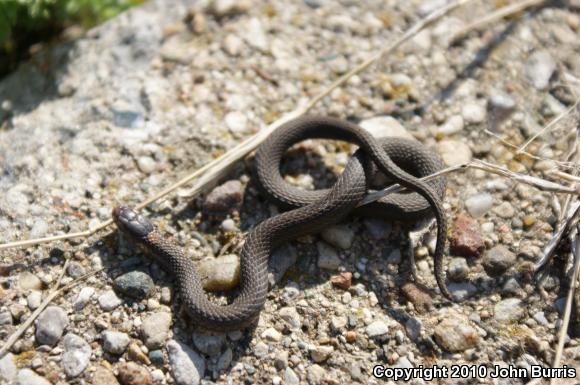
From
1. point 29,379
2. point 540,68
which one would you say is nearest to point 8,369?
point 29,379

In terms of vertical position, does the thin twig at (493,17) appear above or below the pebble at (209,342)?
above

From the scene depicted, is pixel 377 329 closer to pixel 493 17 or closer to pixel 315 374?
pixel 315 374

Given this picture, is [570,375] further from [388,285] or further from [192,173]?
[192,173]

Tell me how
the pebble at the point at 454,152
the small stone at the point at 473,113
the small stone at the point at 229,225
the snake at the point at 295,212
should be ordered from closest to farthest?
the snake at the point at 295,212 < the small stone at the point at 229,225 < the pebble at the point at 454,152 < the small stone at the point at 473,113

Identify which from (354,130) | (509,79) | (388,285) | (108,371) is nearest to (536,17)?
(509,79)

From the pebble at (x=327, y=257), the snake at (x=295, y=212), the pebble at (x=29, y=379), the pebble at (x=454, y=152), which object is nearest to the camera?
the pebble at (x=29, y=379)

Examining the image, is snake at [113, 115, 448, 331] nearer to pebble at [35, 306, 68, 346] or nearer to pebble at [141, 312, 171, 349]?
pebble at [141, 312, 171, 349]

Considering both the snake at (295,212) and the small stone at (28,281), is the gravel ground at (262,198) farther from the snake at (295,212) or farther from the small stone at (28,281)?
the snake at (295,212)

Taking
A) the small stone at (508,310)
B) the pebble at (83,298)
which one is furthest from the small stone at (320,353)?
the pebble at (83,298)
